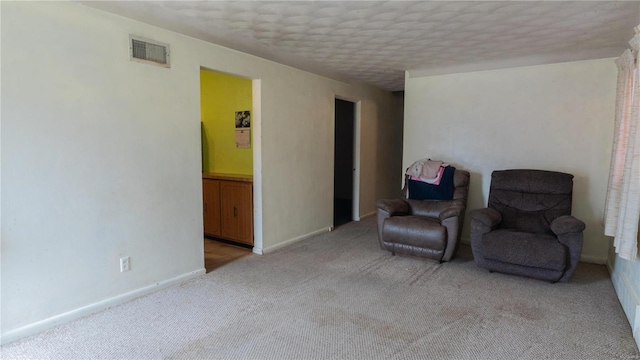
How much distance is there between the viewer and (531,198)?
12.0 ft

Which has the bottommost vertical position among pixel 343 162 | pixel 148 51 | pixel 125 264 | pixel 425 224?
pixel 125 264

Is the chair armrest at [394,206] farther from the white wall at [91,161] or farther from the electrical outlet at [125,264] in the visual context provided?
the electrical outlet at [125,264]

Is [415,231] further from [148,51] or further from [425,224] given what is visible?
[148,51]

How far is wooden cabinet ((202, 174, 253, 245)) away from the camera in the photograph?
13.4ft

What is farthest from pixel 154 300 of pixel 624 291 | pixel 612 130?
pixel 612 130

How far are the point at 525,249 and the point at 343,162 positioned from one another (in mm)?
2963

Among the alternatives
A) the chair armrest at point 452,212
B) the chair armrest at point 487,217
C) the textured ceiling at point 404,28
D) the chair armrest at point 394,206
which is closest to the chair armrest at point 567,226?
the chair armrest at point 487,217

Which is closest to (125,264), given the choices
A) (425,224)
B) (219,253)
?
(219,253)

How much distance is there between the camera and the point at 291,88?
423 centimetres

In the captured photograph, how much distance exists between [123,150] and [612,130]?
15.1ft

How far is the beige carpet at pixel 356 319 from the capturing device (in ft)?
6.88

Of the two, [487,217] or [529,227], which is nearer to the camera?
[487,217]

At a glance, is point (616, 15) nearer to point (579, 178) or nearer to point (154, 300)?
point (579, 178)

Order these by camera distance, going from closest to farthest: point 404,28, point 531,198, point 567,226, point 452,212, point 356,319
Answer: point 356,319 < point 404,28 < point 567,226 < point 452,212 < point 531,198
